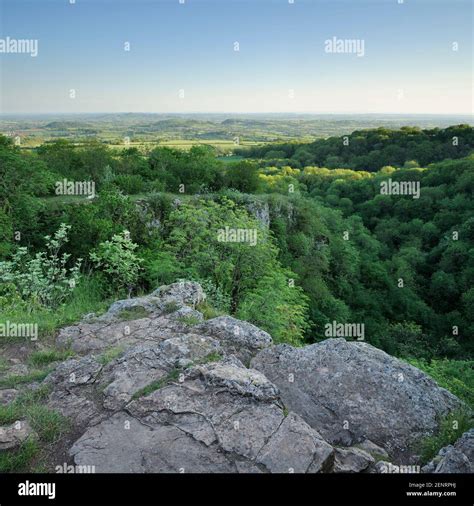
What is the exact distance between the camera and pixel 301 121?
→ 2638 inches

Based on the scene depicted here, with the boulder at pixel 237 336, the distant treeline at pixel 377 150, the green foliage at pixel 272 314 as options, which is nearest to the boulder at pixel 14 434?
the boulder at pixel 237 336

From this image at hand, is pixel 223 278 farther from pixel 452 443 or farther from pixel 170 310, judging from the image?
pixel 452 443

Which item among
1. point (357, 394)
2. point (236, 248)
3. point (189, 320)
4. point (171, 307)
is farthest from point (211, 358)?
point (236, 248)

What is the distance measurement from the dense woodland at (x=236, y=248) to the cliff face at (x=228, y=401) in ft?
4.80

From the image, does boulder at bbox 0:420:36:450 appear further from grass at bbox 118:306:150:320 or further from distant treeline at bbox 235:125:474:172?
distant treeline at bbox 235:125:474:172

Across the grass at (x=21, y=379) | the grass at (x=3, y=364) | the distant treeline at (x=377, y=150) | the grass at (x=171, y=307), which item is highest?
the distant treeline at (x=377, y=150)

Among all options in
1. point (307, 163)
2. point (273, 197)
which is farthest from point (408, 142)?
point (273, 197)

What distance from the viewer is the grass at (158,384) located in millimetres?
4702

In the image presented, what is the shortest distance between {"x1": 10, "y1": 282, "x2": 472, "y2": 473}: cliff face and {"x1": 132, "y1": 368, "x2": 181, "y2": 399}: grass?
0.04ft

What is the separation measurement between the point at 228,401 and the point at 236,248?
31.2 ft

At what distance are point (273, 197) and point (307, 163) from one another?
200 feet

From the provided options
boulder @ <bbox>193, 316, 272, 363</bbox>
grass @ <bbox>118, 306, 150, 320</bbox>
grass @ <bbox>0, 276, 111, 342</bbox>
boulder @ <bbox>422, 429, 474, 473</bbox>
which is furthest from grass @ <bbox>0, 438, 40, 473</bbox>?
boulder @ <bbox>422, 429, 474, 473</bbox>

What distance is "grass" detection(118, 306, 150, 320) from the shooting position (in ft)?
22.9

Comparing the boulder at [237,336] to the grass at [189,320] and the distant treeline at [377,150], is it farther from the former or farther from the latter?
the distant treeline at [377,150]
